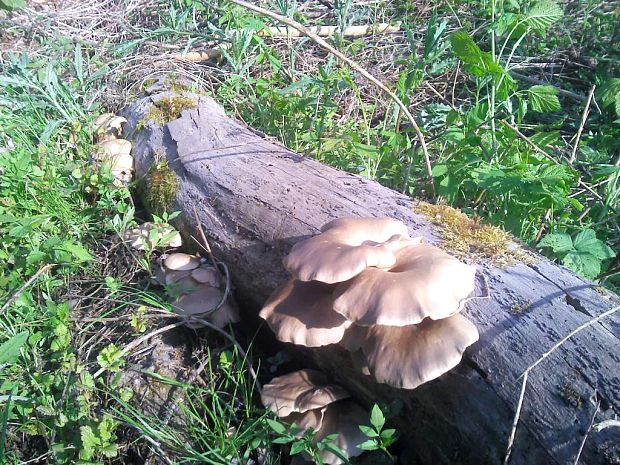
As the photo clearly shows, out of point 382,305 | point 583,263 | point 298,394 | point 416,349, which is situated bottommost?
point 298,394

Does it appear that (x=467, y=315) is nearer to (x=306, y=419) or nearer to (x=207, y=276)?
(x=306, y=419)

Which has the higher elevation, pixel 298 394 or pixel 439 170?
pixel 439 170

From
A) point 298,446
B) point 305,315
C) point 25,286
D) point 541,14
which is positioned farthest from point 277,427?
point 541,14

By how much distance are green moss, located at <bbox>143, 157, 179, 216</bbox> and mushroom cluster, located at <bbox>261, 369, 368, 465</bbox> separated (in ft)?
5.78

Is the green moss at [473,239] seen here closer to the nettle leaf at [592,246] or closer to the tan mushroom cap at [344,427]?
the nettle leaf at [592,246]

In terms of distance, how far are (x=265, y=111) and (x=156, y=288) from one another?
2226mm

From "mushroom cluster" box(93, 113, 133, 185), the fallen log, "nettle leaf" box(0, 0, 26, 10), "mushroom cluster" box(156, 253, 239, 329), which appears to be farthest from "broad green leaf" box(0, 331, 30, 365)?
"nettle leaf" box(0, 0, 26, 10)

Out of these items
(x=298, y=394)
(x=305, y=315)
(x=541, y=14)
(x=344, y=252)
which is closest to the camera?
(x=344, y=252)

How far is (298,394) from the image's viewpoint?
2.31 metres

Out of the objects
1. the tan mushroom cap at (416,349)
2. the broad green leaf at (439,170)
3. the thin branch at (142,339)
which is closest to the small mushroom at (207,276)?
the thin branch at (142,339)

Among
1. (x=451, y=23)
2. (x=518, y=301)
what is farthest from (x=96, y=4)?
(x=518, y=301)

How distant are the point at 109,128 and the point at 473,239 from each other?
3574 millimetres

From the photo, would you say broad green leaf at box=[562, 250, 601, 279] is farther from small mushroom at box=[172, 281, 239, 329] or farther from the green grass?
small mushroom at box=[172, 281, 239, 329]

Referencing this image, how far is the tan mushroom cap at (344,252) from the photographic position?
6.30 ft
